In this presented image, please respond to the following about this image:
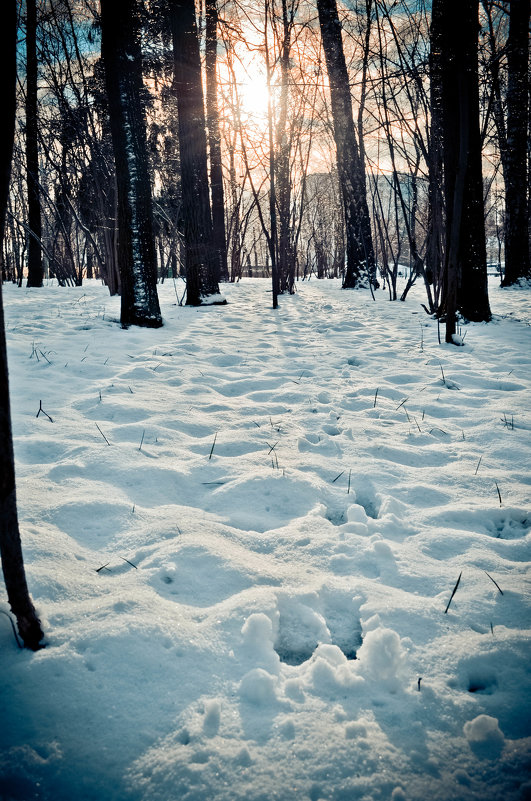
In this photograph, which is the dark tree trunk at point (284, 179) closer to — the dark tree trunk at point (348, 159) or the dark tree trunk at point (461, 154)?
the dark tree trunk at point (348, 159)

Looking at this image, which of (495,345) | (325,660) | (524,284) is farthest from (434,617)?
(524,284)

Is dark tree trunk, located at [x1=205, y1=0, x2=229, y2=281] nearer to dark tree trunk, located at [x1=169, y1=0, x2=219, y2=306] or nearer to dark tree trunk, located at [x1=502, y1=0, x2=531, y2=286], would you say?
dark tree trunk, located at [x1=169, y1=0, x2=219, y2=306]

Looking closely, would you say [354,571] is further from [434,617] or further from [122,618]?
[122,618]

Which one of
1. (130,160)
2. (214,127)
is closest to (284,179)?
(214,127)

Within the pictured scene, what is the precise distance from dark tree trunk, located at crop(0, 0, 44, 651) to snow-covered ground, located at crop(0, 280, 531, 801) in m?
0.09

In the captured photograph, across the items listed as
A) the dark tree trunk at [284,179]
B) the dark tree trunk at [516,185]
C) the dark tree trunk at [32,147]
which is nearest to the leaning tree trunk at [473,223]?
the dark tree trunk at [284,179]

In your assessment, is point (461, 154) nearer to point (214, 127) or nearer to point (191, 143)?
point (191, 143)

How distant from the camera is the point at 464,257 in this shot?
4.48 metres

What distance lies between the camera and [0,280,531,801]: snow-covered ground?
796 millimetres

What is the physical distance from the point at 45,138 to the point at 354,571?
10.8 m

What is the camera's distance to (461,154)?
3713 mm

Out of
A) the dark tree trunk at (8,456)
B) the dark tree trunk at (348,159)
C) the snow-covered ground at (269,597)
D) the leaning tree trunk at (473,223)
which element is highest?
the dark tree trunk at (348,159)

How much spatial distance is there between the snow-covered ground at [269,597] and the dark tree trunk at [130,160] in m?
1.98

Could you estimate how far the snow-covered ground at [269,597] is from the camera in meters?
0.80
